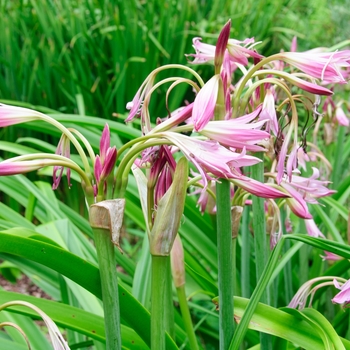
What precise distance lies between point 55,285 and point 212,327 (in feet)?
1.94

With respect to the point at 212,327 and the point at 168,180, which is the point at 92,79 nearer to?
the point at 212,327

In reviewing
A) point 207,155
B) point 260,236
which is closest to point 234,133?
point 207,155

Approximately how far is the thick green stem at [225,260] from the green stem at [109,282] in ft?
0.61

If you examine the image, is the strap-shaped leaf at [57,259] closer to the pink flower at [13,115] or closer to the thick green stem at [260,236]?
the pink flower at [13,115]

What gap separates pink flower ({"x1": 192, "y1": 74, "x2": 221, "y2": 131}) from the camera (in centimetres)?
71


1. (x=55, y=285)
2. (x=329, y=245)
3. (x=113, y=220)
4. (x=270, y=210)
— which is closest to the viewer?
(x=113, y=220)

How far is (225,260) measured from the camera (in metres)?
0.86

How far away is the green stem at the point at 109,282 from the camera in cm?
74

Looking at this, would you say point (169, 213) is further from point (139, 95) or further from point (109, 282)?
point (139, 95)

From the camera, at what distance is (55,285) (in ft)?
5.29

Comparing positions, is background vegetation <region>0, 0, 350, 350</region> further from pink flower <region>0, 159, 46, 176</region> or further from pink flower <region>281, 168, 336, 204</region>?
pink flower <region>0, 159, 46, 176</region>

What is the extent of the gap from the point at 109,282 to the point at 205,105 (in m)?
0.27

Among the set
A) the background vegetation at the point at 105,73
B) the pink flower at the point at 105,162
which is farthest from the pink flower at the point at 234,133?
the background vegetation at the point at 105,73

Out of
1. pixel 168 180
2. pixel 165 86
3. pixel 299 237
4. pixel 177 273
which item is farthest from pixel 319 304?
pixel 165 86
